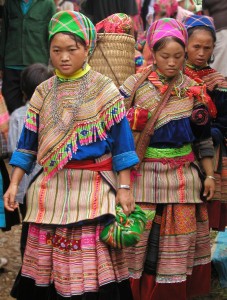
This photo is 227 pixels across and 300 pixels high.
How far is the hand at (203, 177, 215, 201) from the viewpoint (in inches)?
180

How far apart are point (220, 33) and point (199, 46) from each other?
2.88 meters

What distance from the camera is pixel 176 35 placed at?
439cm

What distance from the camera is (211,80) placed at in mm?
4988

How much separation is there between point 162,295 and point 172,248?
1.15ft

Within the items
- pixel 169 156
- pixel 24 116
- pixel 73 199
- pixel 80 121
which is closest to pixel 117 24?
pixel 24 116

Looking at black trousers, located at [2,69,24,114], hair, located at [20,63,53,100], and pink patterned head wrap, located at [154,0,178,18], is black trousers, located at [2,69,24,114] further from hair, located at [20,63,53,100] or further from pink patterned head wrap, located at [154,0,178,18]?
hair, located at [20,63,53,100]

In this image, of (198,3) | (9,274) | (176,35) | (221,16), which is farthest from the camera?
(198,3)

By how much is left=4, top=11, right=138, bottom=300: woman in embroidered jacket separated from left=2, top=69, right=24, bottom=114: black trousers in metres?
4.38

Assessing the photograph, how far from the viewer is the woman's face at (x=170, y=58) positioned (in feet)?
14.3

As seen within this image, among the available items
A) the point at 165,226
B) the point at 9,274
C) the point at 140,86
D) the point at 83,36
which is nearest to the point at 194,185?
the point at 165,226

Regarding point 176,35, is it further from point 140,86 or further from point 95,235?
point 95,235

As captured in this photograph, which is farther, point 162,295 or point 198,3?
point 198,3

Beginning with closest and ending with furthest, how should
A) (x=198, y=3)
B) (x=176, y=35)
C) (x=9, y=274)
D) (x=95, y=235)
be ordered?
(x=95, y=235)
(x=176, y=35)
(x=9, y=274)
(x=198, y=3)

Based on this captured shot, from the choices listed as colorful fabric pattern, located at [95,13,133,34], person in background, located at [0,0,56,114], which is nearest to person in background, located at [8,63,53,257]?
colorful fabric pattern, located at [95,13,133,34]
